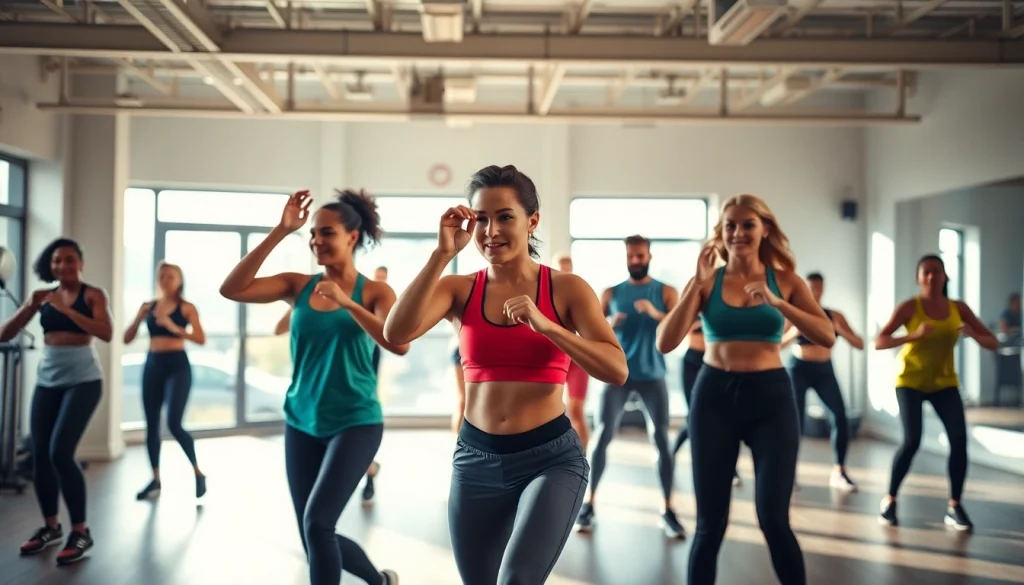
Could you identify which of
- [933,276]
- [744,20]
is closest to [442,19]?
[744,20]

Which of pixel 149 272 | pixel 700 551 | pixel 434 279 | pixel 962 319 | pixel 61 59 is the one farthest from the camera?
pixel 149 272

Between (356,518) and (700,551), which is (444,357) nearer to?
(356,518)

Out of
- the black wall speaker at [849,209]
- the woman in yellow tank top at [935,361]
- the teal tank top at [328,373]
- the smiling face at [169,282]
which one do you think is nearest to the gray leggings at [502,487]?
the teal tank top at [328,373]

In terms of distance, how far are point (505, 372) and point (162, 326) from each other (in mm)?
4308

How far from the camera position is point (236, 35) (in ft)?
18.0

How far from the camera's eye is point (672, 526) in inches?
197

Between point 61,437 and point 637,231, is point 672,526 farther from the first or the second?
point 637,231

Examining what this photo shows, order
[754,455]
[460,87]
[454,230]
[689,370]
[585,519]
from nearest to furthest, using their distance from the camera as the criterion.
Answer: [454,230] < [754,455] < [585,519] < [689,370] < [460,87]

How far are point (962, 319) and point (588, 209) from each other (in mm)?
5061

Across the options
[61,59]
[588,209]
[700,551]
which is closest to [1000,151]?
[588,209]

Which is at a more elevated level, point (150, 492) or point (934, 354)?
point (934, 354)

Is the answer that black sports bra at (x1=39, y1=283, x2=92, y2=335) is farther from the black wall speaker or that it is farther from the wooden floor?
the black wall speaker

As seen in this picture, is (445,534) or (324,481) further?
(445,534)

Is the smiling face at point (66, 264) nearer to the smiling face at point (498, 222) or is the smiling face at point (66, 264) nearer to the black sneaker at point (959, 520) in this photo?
the smiling face at point (498, 222)
